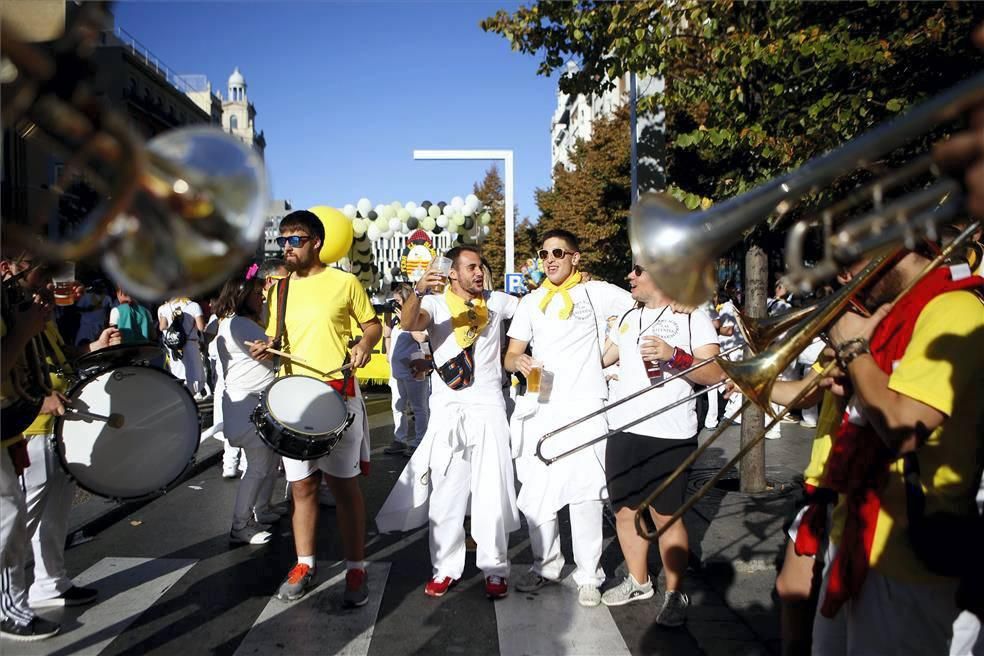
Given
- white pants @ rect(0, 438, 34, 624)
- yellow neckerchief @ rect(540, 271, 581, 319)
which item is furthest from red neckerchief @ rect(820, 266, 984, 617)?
white pants @ rect(0, 438, 34, 624)

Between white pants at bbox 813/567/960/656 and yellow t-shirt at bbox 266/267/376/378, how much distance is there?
2802mm

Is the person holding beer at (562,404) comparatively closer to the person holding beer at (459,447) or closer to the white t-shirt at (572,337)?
the white t-shirt at (572,337)

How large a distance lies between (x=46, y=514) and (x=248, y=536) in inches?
55.0

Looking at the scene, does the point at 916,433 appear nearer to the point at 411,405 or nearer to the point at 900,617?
the point at 900,617

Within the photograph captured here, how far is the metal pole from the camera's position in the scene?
591cm

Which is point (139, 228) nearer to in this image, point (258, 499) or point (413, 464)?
point (413, 464)

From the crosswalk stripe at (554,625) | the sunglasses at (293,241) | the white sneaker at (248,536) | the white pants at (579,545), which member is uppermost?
the sunglasses at (293,241)

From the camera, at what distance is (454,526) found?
13.7 feet

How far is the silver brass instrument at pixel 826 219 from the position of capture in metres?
1.36

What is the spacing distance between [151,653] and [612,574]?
2.58 metres

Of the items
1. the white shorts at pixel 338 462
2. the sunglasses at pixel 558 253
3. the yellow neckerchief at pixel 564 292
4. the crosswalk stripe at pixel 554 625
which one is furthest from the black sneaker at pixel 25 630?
the sunglasses at pixel 558 253

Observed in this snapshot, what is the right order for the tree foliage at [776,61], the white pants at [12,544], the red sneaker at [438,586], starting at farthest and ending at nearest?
1. the tree foliage at [776,61]
2. the red sneaker at [438,586]
3. the white pants at [12,544]

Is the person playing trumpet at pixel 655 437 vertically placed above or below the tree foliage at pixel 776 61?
below

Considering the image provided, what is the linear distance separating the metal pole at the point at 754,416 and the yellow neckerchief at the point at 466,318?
269 centimetres
